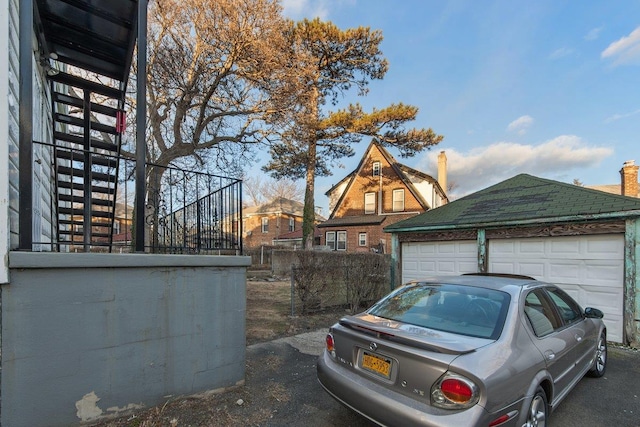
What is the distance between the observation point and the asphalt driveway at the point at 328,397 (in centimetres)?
316

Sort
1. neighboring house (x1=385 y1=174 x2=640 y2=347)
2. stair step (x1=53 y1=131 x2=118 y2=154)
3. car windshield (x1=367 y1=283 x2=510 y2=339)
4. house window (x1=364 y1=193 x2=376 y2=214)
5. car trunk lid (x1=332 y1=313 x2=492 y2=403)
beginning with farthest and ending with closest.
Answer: house window (x1=364 y1=193 x2=376 y2=214), neighboring house (x1=385 y1=174 x2=640 y2=347), stair step (x1=53 y1=131 x2=118 y2=154), car windshield (x1=367 y1=283 x2=510 y2=339), car trunk lid (x1=332 y1=313 x2=492 y2=403)

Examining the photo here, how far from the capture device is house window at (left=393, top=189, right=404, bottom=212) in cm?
2302

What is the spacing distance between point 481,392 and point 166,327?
272cm

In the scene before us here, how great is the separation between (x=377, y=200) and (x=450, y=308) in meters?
21.5

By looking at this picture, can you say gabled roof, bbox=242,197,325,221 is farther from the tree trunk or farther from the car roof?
the car roof

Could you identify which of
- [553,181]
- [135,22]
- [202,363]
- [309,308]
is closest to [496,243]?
[553,181]

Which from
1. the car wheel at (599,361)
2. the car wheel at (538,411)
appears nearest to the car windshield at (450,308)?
the car wheel at (538,411)

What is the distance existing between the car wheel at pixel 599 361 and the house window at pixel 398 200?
1870 cm

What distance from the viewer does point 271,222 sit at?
1353 inches

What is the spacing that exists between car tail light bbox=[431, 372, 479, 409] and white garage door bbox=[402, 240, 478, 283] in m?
6.04

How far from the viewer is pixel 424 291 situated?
11.1 feet

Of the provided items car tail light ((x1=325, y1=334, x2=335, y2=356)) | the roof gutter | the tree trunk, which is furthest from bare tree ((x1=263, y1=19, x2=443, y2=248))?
car tail light ((x1=325, y1=334, x2=335, y2=356))

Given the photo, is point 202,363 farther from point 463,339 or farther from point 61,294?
point 463,339

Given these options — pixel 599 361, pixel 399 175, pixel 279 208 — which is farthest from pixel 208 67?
pixel 279 208
